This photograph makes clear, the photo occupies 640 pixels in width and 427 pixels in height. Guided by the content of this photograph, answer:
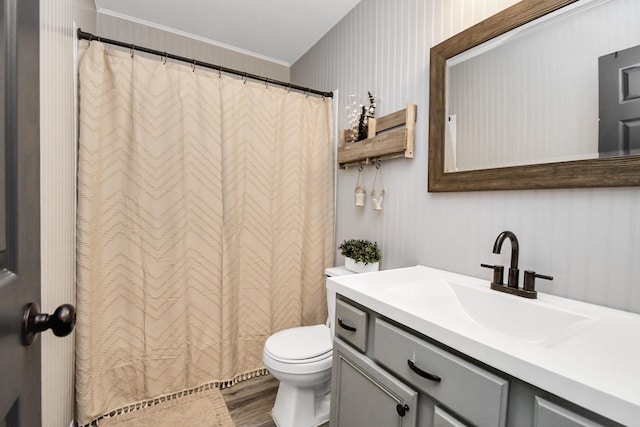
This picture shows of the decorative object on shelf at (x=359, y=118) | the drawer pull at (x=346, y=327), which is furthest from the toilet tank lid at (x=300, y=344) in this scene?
the decorative object on shelf at (x=359, y=118)

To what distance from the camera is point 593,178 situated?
96 cm

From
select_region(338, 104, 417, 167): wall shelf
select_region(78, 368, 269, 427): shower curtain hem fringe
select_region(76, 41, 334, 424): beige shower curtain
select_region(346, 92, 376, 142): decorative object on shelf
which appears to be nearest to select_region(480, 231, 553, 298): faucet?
select_region(338, 104, 417, 167): wall shelf

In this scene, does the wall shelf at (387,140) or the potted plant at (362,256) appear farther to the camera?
the potted plant at (362,256)

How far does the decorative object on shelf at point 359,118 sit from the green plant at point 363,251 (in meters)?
0.68

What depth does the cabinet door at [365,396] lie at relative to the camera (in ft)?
2.93

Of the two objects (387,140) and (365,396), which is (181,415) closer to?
(365,396)

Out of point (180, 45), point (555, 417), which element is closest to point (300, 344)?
point (555, 417)

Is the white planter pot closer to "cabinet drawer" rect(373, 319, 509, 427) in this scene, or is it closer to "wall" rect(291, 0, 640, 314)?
"wall" rect(291, 0, 640, 314)

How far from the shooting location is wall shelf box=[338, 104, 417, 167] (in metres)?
1.58

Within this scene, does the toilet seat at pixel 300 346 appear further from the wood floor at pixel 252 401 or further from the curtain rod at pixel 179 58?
the curtain rod at pixel 179 58

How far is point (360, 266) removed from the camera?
1.78 m

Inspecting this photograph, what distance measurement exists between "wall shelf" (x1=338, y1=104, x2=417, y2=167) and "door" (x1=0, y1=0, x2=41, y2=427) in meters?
1.43

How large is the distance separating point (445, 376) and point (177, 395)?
171 cm

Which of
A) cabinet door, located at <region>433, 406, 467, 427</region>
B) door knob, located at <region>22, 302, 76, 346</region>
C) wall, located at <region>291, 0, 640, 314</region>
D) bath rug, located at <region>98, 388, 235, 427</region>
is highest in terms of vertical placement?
wall, located at <region>291, 0, 640, 314</region>
